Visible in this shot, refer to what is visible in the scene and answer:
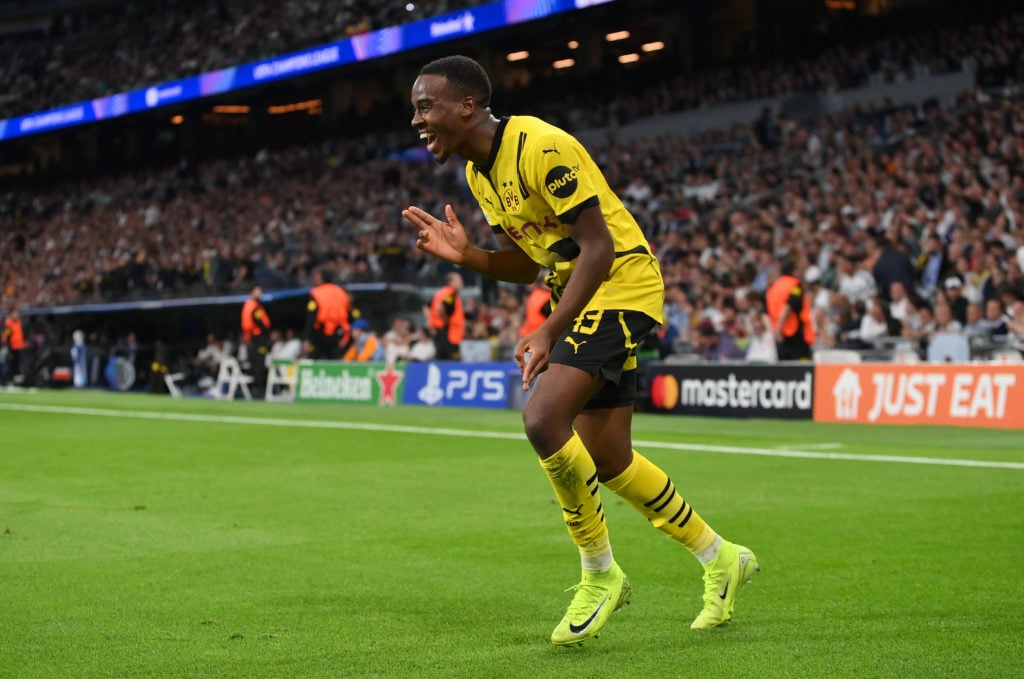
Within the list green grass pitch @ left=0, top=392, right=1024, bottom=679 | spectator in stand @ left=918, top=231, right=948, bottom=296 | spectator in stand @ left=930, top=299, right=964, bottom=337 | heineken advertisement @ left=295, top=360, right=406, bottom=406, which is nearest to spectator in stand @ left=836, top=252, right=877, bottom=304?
spectator in stand @ left=918, top=231, right=948, bottom=296

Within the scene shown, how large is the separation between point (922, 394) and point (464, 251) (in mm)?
11351

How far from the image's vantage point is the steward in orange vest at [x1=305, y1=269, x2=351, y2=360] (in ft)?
80.9

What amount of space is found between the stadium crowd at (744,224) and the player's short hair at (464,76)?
12.8m

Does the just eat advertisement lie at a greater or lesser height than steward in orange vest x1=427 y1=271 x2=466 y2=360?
lesser

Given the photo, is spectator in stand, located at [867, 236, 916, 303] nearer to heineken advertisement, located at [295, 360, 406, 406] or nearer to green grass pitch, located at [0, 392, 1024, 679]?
green grass pitch, located at [0, 392, 1024, 679]

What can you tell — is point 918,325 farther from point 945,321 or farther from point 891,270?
point 891,270

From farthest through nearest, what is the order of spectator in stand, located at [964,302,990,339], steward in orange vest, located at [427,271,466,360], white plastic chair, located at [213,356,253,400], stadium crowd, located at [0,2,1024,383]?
white plastic chair, located at [213,356,253,400] < steward in orange vest, located at [427,271,466,360] < stadium crowd, located at [0,2,1024,383] < spectator in stand, located at [964,302,990,339]

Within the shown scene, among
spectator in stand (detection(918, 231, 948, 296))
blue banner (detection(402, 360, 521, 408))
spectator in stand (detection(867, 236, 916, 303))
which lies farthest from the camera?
blue banner (detection(402, 360, 521, 408))

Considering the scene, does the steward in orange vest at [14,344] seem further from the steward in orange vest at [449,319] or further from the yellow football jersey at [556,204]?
the yellow football jersey at [556,204]

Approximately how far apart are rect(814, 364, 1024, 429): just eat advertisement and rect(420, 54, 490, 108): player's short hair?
1105 cm

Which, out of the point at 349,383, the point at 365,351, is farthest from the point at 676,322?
the point at 365,351

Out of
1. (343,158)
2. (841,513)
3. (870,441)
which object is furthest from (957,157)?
(343,158)

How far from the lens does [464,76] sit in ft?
16.8

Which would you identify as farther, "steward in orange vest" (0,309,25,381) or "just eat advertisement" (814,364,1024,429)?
"steward in orange vest" (0,309,25,381)
